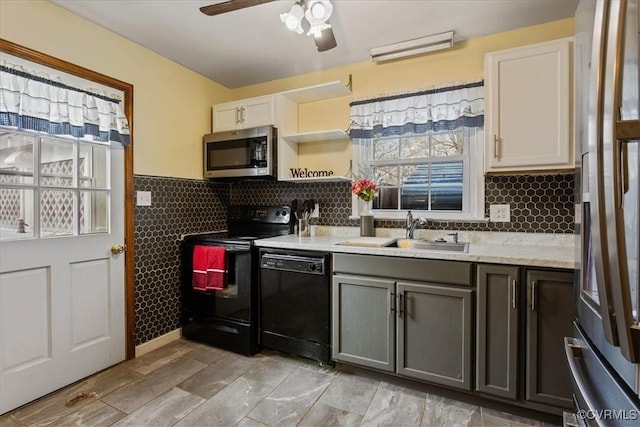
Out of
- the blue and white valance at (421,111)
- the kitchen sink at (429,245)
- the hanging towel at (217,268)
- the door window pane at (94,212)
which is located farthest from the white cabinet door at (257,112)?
the kitchen sink at (429,245)

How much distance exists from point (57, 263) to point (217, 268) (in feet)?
3.32

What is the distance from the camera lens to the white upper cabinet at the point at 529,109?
74.0 inches

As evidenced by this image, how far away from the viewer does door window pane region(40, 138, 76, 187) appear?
1942 mm

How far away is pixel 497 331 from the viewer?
Result: 1756 mm

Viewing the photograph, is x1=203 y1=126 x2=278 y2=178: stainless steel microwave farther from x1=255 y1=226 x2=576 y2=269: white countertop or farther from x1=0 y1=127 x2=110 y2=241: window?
x1=0 y1=127 x2=110 y2=241: window

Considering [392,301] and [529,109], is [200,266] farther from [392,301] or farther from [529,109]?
[529,109]

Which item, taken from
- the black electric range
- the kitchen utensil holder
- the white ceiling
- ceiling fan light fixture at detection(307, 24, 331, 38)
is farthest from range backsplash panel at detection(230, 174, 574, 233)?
ceiling fan light fixture at detection(307, 24, 331, 38)

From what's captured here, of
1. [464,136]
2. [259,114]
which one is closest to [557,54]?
[464,136]

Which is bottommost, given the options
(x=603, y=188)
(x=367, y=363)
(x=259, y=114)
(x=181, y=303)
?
(x=367, y=363)

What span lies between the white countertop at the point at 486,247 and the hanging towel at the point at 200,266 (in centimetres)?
48

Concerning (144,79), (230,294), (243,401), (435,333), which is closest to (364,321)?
(435,333)

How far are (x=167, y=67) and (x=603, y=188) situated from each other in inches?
119

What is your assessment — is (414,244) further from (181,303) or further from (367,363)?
(181,303)

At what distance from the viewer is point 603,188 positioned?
64cm
